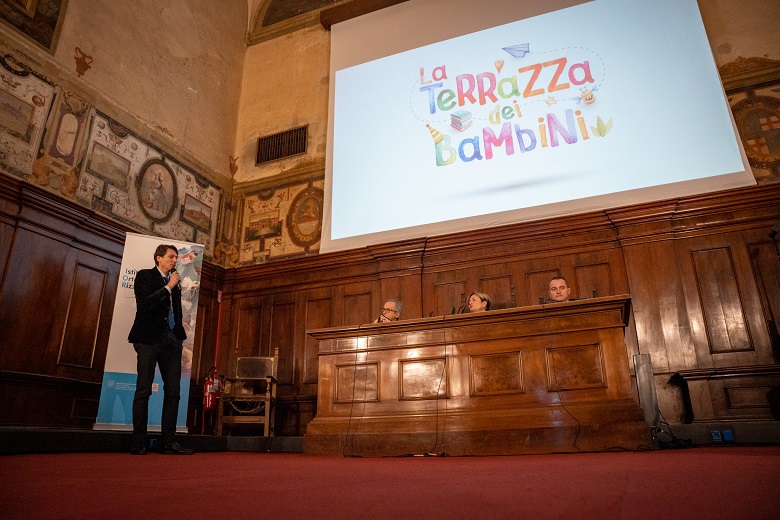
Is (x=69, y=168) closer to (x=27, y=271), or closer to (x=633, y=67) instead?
(x=27, y=271)

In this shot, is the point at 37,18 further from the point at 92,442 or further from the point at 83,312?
the point at 92,442

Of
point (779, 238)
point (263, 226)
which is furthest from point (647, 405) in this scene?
point (263, 226)

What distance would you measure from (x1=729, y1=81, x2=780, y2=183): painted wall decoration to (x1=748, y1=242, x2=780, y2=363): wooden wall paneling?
709mm

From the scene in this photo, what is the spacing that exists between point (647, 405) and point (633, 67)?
3.54 metres

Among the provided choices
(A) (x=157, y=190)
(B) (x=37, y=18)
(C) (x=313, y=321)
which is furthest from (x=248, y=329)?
(B) (x=37, y=18)

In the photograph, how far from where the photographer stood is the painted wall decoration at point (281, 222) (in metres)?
7.05

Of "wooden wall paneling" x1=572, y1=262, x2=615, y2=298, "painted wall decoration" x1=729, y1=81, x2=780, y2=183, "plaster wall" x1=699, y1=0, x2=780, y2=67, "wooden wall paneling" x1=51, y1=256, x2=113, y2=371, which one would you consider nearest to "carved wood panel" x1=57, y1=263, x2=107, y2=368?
"wooden wall paneling" x1=51, y1=256, x2=113, y2=371

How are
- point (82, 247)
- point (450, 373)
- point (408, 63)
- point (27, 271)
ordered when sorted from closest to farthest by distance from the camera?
1. point (450, 373)
2. point (27, 271)
3. point (82, 247)
4. point (408, 63)

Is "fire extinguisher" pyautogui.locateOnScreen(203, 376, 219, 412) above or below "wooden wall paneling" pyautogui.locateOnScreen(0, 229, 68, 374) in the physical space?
below

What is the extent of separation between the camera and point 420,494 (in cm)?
141

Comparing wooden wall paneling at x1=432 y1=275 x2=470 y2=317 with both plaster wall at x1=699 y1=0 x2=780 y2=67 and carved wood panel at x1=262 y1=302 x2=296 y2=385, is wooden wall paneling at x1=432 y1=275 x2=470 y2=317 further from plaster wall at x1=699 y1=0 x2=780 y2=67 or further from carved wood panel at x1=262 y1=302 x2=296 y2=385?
plaster wall at x1=699 y1=0 x2=780 y2=67

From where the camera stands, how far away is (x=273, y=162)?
7.68m

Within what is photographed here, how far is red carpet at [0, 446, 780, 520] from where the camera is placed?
1.09 m

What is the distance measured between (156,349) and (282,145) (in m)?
4.38
